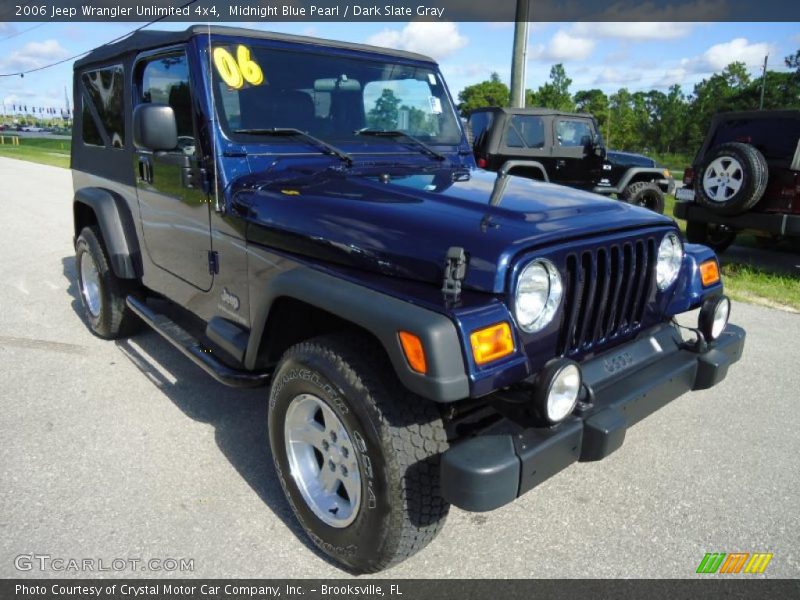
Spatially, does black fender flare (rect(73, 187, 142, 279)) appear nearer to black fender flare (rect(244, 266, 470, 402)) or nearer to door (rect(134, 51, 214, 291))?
door (rect(134, 51, 214, 291))

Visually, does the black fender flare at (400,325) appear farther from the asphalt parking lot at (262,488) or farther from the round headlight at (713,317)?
the round headlight at (713,317)

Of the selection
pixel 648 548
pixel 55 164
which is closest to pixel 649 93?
pixel 55 164

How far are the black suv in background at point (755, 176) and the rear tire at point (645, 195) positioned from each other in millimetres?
2242

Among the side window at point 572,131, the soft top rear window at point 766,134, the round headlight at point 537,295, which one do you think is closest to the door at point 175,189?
the round headlight at point 537,295

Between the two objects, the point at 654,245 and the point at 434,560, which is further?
the point at 654,245

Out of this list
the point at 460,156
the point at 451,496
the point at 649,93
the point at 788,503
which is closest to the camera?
the point at 451,496

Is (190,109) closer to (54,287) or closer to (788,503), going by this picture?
(788,503)

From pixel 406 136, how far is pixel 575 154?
693 centimetres

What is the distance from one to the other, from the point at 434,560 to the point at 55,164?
82.1ft

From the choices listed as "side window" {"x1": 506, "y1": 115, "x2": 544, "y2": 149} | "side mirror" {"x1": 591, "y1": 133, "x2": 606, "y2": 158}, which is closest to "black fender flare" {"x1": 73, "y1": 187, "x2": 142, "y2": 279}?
"side window" {"x1": 506, "y1": 115, "x2": 544, "y2": 149}

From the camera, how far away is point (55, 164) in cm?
2286

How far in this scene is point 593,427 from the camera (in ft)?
6.88

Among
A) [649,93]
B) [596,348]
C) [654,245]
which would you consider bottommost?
[596,348]
